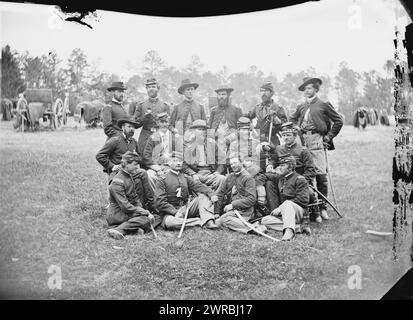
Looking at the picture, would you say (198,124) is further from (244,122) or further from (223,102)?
(244,122)

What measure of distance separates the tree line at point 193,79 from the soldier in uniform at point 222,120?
0.27 feet

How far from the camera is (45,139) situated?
172 inches

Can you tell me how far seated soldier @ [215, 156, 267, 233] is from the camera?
4.10 metres

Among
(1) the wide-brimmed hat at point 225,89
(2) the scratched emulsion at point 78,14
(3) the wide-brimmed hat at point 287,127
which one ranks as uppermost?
(2) the scratched emulsion at point 78,14

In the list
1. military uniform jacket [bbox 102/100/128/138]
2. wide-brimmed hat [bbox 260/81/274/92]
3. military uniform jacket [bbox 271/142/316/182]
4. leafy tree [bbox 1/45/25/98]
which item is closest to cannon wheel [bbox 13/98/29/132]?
leafy tree [bbox 1/45/25/98]

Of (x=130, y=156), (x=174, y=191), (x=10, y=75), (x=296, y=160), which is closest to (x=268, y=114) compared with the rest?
(x=296, y=160)

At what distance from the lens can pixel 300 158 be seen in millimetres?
4168

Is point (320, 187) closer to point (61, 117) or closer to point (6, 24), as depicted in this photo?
point (61, 117)

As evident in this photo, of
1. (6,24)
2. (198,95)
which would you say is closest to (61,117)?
(6,24)

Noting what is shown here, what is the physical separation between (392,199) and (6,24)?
408 centimetres

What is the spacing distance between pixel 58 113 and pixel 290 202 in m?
2.46

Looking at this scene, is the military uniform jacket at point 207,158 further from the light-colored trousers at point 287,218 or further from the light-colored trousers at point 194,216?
the light-colored trousers at point 287,218

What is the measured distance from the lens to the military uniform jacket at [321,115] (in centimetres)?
420

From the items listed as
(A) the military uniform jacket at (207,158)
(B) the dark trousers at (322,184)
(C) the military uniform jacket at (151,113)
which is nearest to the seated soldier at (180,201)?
(A) the military uniform jacket at (207,158)
